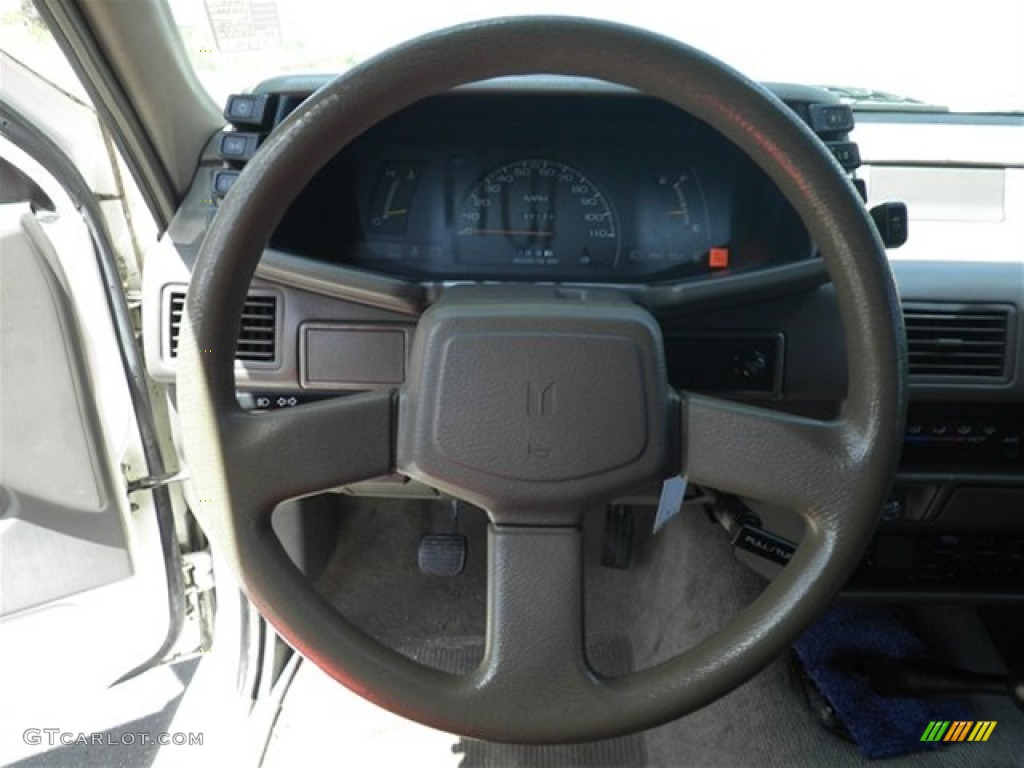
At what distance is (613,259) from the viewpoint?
1426 mm

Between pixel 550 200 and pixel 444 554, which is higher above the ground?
pixel 550 200

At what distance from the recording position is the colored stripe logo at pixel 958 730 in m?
1.67

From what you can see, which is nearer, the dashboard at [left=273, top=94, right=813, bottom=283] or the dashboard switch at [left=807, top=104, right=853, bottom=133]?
the dashboard switch at [left=807, top=104, right=853, bottom=133]

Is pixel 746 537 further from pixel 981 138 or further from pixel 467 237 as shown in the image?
pixel 981 138

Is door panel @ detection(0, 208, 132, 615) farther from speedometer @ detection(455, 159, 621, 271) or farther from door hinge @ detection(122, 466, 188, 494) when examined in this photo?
speedometer @ detection(455, 159, 621, 271)

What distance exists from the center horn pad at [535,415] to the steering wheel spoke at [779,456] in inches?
2.0

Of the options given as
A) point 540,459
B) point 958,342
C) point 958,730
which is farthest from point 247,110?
point 958,730

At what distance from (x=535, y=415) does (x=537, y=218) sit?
536 millimetres

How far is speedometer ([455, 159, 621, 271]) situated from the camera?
4.64ft

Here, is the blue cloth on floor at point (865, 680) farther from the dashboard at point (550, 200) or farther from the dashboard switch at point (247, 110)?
the dashboard switch at point (247, 110)

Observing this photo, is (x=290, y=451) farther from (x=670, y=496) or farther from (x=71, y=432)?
(x=71, y=432)
